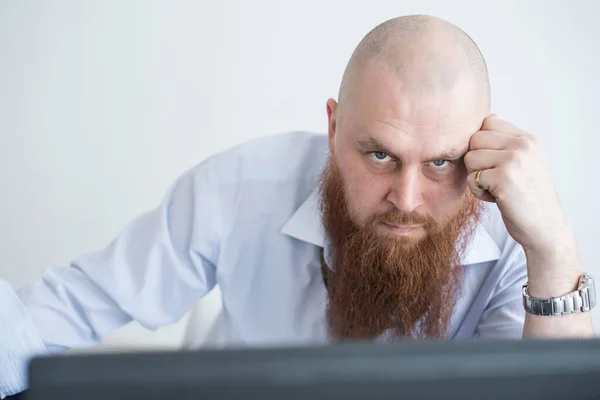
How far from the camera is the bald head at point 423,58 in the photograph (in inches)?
45.1

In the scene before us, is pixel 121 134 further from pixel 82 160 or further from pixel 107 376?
pixel 107 376

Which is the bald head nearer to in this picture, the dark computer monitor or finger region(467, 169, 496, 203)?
finger region(467, 169, 496, 203)

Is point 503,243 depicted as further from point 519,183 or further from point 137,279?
point 137,279

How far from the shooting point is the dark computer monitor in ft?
1.07

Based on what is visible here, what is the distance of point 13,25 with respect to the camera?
236 cm

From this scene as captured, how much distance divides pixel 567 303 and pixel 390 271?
0.29 metres

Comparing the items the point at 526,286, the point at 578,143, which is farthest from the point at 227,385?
the point at 578,143

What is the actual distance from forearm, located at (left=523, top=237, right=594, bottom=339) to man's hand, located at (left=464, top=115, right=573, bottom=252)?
13 millimetres

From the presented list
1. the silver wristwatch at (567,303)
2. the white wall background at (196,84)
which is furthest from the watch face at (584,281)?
the white wall background at (196,84)

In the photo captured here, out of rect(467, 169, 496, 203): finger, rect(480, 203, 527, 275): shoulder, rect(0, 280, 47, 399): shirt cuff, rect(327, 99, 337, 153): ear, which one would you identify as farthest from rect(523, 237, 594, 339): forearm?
rect(0, 280, 47, 399): shirt cuff

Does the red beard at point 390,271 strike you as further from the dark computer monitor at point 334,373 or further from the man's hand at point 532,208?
the dark computer monitor at point 334,373

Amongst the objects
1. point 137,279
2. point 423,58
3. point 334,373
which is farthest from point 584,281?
point 334,373

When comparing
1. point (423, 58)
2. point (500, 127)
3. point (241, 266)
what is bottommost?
point (241, 266)

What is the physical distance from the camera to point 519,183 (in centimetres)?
114
